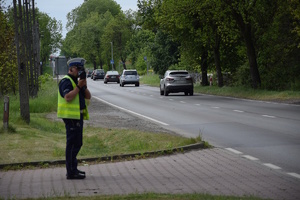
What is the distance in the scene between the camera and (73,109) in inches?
394

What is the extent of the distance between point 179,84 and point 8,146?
2821 centimetres

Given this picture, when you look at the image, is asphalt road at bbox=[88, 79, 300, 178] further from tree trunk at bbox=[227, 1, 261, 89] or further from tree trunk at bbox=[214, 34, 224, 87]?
tree trunk at bbox=[214, 34, 224, 87]

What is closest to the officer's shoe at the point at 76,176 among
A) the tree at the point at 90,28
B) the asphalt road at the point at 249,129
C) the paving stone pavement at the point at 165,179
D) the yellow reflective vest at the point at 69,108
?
A: the paving stone pavement at the point at 165,179

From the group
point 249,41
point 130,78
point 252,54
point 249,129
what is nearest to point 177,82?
point 252,54

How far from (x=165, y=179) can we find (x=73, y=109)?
1.76 m

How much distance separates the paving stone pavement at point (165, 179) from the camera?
27.9 feet

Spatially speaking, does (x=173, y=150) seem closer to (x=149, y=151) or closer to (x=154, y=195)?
(x=149, y=151)

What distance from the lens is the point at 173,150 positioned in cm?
1278

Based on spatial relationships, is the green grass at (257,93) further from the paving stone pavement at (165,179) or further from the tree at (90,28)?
the tree at (90,28)

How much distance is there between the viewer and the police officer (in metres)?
9.94

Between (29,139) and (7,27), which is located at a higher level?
(7,27)

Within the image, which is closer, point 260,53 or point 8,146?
point 8,146

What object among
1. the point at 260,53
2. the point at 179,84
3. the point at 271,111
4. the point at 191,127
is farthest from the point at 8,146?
the point at 260,53

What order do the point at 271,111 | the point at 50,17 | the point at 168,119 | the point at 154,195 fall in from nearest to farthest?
the point at 154,195, the point at 168,119, the point at 271,111, the point at 50,17
